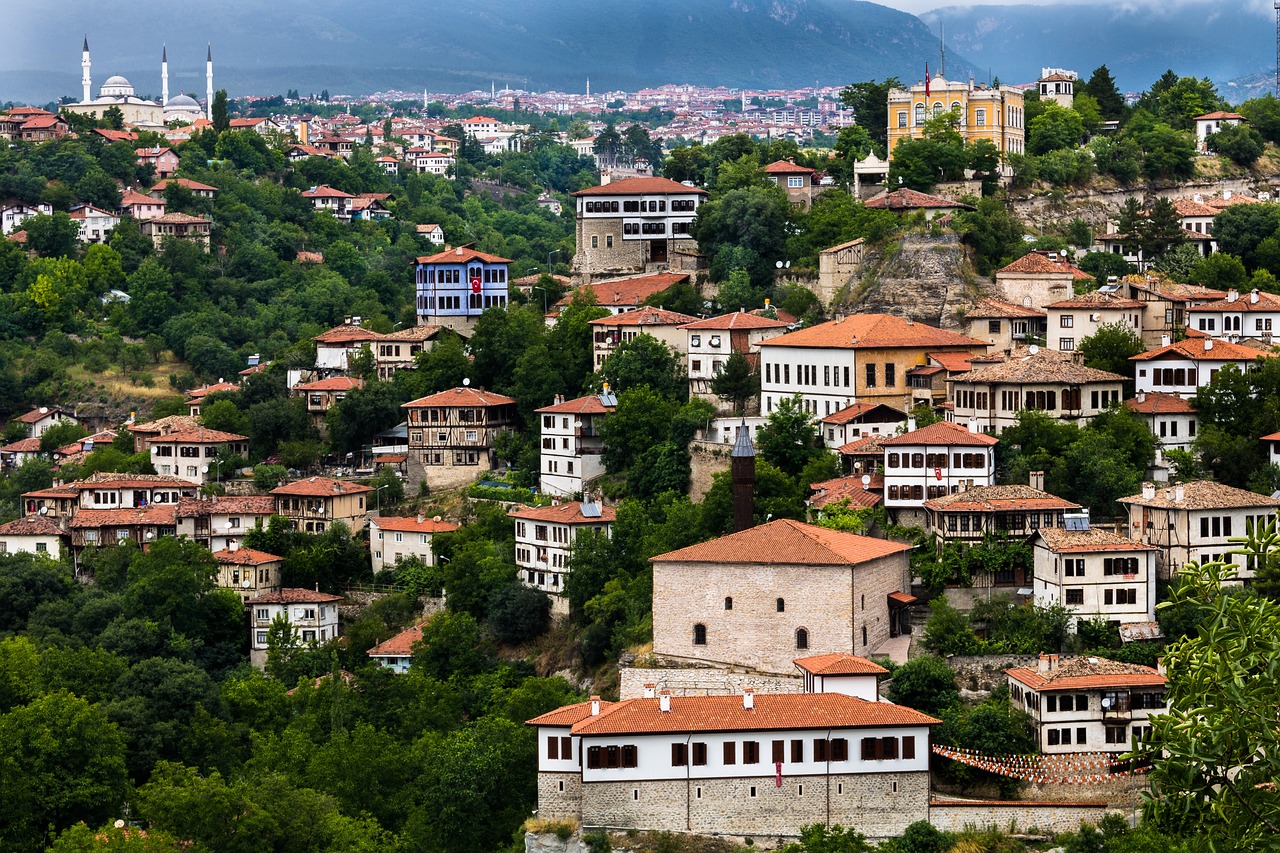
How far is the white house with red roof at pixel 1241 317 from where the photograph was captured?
200 feet

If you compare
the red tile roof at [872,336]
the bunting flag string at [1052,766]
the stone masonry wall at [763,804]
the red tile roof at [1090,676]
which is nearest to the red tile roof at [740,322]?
the red tile roof at [872,336]

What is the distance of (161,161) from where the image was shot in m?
118

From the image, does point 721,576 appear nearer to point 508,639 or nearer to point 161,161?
point 508,639

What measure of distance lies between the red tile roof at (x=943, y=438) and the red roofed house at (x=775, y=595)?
3193mm

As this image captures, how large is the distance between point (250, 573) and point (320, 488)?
3.80m

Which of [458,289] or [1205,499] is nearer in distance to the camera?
[1205,499]

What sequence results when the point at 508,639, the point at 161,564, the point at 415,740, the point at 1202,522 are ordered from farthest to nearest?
1. the point at 161,564
2. the point at 508,639
3. the point at 415,740
4. the point at 1202,522

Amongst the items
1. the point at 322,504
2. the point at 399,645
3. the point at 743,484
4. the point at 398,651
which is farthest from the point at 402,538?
the point at 743,484

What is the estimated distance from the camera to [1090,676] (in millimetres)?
43406

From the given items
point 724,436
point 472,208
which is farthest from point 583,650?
point 472,208

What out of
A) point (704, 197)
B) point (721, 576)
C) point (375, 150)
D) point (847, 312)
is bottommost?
point (721, 576)

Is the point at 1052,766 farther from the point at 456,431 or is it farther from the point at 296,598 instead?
the point at 456,431

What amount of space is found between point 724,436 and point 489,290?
22240mm

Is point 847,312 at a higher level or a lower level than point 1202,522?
higher
